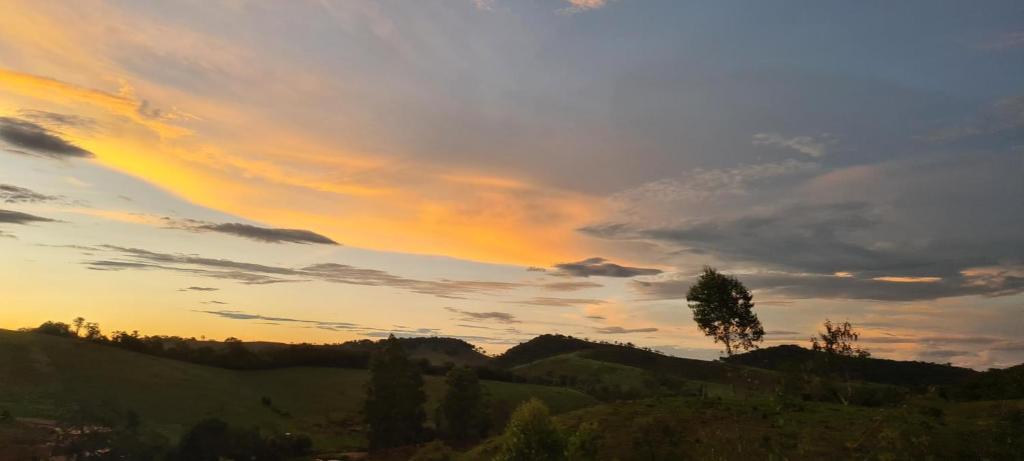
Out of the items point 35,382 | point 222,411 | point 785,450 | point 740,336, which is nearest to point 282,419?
point 222,411

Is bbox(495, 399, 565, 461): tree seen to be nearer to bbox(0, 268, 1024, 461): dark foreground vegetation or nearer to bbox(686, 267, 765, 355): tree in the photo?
bbox(0, 268, 1024, 461): dark foreground vegetation

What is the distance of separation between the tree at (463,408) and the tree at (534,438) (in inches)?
3408

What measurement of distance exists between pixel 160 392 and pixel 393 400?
5247 centimetres

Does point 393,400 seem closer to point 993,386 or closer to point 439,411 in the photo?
point 439,411

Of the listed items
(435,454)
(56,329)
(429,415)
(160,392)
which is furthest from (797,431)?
(56,329)

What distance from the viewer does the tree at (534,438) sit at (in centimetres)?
5806

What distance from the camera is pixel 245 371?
585ft

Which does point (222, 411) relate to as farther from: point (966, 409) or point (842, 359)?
point (966, 409)

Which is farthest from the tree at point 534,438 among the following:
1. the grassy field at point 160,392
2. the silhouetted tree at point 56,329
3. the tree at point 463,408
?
the silhouetted tree at point 56,329

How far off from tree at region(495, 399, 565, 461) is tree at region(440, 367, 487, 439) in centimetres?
8656

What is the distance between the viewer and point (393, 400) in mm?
132500

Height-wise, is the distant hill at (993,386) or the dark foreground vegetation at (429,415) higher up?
the distant hill at (993,386)

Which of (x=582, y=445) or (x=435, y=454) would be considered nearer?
(x=582, y=445)

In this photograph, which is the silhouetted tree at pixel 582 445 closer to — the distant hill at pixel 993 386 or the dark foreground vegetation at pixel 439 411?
the dark foreground vegetation at pixel 439 411
